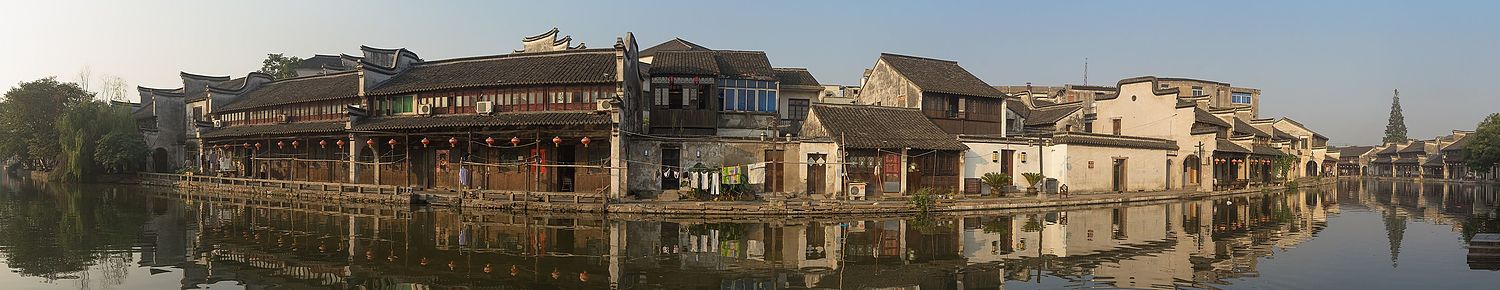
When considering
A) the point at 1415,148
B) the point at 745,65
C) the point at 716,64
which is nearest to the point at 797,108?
the point at 745,65

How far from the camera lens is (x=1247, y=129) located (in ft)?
180

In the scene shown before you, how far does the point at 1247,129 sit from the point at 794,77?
3542 centimetres

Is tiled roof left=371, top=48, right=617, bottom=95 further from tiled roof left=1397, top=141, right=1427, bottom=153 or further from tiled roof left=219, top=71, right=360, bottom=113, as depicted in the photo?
tiled roof left=1397, top=141, right=1427, bottom=153

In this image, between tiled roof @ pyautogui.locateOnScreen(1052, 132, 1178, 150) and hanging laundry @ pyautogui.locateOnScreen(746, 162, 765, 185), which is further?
tiled roof @ pyautogui.locateOnScreen(1052, 132, 1178, 150)

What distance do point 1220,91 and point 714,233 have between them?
67083mm

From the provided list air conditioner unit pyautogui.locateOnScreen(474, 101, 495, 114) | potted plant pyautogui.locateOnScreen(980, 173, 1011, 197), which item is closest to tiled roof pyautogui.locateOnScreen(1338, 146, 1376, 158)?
potted plant pyautogui.locateOnScreen(980, 173, 1011, 197)

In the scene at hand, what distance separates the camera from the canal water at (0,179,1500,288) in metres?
14.4

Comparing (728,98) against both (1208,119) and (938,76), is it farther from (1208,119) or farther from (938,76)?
(1208,119)

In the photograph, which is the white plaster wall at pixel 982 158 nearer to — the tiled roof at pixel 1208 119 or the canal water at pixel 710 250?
the canal water at pixel 710 250

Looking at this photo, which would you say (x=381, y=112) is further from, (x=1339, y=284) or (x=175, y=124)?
(x=1339, y=284)

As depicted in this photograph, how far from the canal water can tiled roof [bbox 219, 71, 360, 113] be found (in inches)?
357

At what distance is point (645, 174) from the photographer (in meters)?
30.2

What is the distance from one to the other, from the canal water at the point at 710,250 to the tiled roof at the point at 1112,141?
24.3 feet

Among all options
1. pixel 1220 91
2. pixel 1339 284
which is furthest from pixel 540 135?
pixel 1220 91
